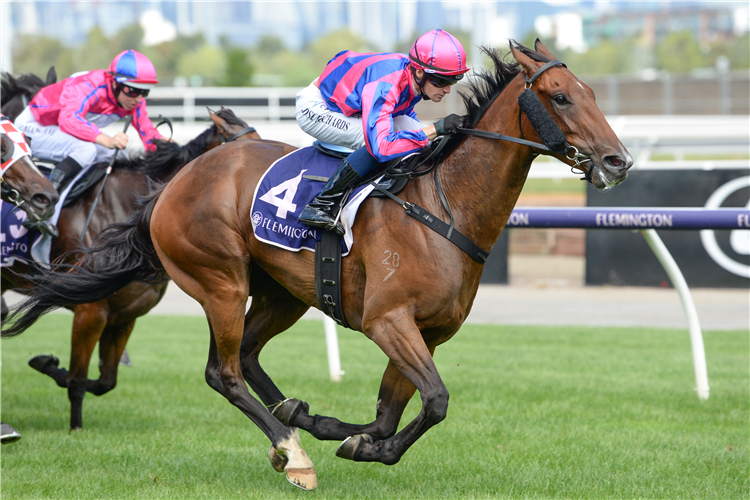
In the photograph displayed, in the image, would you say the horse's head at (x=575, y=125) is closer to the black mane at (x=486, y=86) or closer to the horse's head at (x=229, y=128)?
the black mane at (x=486, y=86)

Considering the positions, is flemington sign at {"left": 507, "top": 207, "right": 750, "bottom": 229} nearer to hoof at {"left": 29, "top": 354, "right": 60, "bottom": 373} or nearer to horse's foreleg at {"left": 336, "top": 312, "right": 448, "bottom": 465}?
horse's foreleg at {"left": 336, "top": 312, "right": 448, "bottom": 465}

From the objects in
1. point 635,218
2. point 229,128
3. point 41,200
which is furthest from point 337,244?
point 635,218

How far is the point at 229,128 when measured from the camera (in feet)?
17.2

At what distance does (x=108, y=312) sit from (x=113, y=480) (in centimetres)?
130

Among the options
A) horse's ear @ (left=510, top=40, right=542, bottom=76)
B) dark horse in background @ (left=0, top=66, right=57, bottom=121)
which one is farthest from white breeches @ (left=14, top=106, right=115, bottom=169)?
horse's ear @ (left=510, top=40, right=542, bottom=76)

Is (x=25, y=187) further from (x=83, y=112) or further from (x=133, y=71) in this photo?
(x=133, y=71)

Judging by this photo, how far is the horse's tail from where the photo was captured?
4312 mm

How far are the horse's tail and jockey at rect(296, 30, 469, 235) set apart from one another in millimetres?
1117

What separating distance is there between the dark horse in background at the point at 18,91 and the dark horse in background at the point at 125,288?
122 centimetres

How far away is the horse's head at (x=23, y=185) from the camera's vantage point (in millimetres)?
4117

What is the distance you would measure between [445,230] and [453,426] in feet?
5.94

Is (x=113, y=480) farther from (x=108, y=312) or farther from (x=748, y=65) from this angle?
(x=748, y=65)

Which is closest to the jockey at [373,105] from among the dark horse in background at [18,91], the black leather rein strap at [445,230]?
the black leather rein strap at [445,230]

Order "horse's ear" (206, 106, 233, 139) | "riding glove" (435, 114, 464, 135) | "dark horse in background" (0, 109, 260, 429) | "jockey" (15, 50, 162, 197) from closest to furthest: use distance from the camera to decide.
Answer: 1. "riding glove" (435, 114, 464, 135)
2. "dark horse in background" (0, 109, 260, 429)
3. "jockey" (15, 50, 162, 197)
4. "horse's ear" (206, 106, 233, 139)
